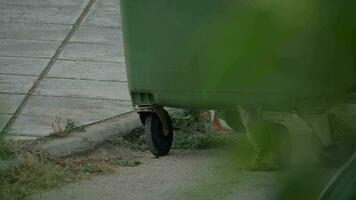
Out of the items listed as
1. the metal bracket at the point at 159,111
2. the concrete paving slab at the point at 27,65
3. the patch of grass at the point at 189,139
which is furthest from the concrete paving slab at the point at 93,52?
the metal bracket at the point at 159,111

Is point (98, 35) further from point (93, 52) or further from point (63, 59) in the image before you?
point (63, 59)

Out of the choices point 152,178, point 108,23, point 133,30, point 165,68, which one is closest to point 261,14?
point 165,68

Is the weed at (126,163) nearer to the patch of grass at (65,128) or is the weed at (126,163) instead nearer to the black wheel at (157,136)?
the black wheel at (157,136)

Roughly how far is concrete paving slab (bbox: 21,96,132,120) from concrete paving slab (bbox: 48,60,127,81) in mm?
442

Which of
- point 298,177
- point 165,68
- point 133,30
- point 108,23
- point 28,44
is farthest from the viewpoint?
point 108,23

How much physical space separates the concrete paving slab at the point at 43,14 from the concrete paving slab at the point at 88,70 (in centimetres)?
97

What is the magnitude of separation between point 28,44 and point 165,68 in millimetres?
3110

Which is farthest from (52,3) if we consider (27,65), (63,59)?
(27,65)

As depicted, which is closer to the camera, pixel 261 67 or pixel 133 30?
pixel 261 67

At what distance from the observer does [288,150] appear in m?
1.13

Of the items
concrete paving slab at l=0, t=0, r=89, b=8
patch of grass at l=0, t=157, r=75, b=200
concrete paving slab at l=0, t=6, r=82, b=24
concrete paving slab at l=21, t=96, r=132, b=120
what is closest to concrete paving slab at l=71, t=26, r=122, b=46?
concrete paving slab at l=0, t=6, r=82, b=24

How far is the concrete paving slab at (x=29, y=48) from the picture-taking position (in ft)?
23.3

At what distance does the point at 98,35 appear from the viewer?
7.71 meters

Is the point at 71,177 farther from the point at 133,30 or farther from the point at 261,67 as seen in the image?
the point at 261,67
